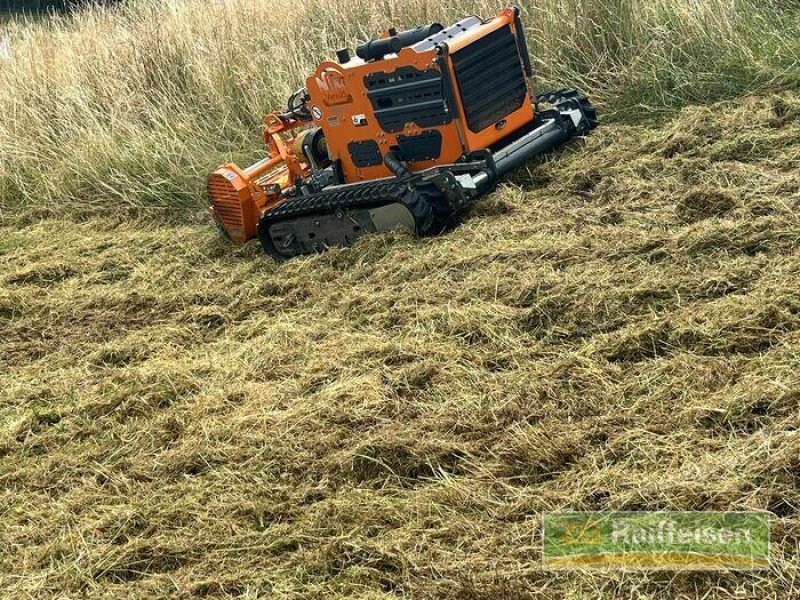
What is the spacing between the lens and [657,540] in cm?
256

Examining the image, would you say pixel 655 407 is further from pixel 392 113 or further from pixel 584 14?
pixel 584 14

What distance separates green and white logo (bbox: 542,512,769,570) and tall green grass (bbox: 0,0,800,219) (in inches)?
176

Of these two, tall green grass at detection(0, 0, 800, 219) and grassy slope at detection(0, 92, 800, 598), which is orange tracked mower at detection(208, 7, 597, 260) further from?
tall green grass at detection(0, 0, 800, 219)

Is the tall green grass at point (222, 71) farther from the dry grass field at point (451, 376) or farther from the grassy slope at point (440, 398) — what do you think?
the grassy slope at point (440, 398)

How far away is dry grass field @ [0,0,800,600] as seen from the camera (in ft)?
9.27

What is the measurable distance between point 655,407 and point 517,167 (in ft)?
10.00

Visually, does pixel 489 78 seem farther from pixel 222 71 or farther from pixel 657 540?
pixel 222 71

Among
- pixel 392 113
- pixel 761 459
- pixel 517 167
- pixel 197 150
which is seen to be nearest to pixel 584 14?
pixel 517 167

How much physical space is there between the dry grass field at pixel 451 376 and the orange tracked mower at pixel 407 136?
0.71 ft

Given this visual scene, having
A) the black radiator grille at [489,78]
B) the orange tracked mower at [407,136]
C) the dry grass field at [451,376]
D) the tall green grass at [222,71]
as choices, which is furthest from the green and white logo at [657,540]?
the tall green grass at [222,71]

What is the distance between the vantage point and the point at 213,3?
32.5ft

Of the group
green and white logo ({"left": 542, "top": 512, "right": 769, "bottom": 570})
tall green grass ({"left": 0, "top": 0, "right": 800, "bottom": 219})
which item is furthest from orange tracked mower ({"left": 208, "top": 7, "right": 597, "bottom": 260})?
green and white logo ({"left": 542, "top": 512, "right": 769, "bottom": 570})

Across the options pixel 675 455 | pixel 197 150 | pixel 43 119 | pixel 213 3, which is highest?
pixel 213 3

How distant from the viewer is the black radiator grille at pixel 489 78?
530 centimetres
